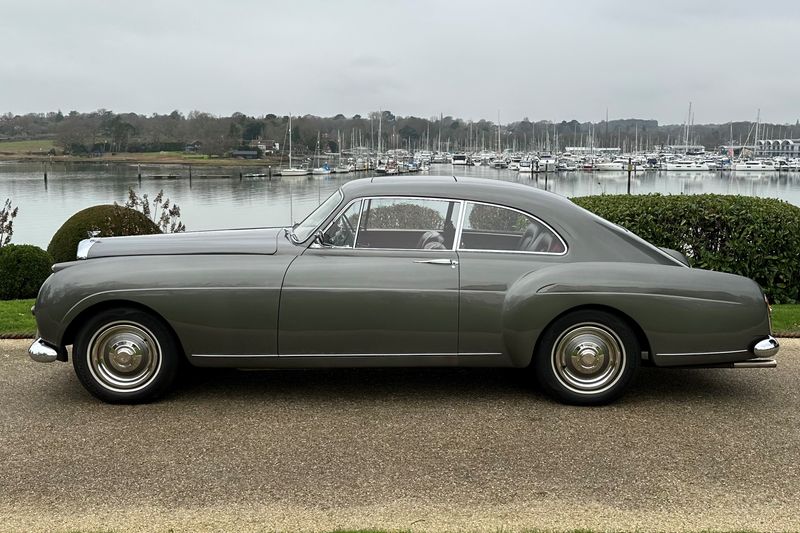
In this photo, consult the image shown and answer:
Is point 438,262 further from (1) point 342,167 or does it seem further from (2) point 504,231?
(1) point 342,167

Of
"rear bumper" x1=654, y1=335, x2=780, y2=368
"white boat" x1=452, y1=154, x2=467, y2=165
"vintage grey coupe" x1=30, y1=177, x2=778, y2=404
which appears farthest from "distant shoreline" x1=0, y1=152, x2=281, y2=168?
"rear bumper" x1=654, y1=335, x2=780, y2=368

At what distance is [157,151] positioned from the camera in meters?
128

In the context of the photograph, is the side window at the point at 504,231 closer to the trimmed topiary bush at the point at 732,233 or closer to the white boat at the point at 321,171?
the trimmed topiary bush at the point at 732,233

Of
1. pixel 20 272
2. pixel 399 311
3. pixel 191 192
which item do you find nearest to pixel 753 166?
pixel 191 192

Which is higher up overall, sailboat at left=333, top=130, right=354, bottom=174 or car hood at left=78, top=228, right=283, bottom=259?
sailboat at left=333, top=130, right=354, bottom=174

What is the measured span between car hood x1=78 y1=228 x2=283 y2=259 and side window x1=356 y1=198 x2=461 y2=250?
2.37 ft

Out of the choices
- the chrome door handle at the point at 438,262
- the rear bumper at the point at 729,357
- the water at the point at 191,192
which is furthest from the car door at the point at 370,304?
the water at the point at 191,192

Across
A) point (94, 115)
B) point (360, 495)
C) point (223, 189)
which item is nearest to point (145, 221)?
point (360, 495)

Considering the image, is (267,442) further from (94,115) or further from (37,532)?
(94,115)

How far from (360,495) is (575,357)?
2.07 metres

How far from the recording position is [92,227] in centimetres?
1305

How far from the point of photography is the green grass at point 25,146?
12450 cm

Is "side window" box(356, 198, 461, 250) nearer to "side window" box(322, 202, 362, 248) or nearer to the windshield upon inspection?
"side window" box(322, 202, 362, 248)

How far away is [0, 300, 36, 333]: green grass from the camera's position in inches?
320
